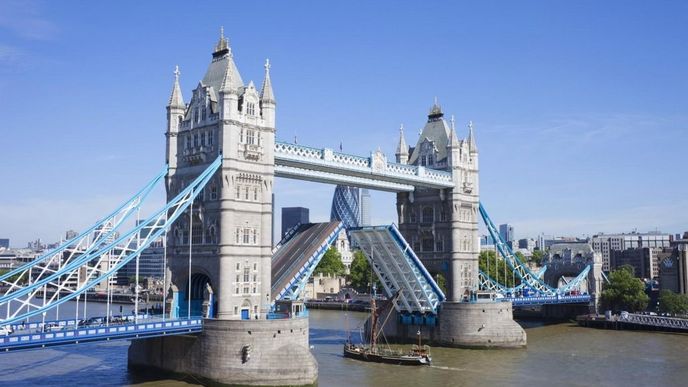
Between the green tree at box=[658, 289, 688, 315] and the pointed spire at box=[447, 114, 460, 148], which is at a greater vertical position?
the pointed spire at box=[447, 114, 460, 148]

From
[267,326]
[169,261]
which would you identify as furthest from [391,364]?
[169,261]

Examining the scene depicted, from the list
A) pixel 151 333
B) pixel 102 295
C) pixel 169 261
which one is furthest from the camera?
pixel 102 295

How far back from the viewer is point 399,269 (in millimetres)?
70875

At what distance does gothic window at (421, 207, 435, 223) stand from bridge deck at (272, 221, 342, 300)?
18.0m

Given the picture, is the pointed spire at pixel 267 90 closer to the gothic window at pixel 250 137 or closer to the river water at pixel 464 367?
the gothic window at pixel 250 137

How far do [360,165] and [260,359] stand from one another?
23.4m

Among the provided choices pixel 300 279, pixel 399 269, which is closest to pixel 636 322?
pixel 399 269

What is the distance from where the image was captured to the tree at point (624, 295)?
99.4m

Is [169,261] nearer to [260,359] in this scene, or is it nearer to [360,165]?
[260,359]

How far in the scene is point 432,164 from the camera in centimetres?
7744

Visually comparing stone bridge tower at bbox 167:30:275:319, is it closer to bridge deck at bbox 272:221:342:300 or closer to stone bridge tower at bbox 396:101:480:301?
bridge deck at bbox 272:221:342:300

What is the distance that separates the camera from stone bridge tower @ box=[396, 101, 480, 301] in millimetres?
75625

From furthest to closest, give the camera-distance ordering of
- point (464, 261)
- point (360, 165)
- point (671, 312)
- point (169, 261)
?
1. point (671, 312)
2. point (464, 261)
3. point (360, 165)
4. point (169, 261)

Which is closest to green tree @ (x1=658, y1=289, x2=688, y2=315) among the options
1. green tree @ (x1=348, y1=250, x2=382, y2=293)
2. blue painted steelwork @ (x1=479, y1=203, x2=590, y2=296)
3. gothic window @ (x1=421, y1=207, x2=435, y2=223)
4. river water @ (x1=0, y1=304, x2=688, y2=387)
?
blue painted steelwork @ (x1=479, y1=203, x2=590, y2=296)
